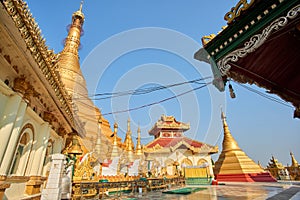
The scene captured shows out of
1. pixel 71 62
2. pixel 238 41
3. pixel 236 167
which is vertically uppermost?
pixel 71 62

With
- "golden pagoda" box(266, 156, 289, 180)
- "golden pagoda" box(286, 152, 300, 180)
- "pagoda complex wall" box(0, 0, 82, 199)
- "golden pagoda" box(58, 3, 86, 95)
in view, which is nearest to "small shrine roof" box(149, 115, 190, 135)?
"golden pagoda" box(266, 156, 289, 180)

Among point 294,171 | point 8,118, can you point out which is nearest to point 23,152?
point 8,118

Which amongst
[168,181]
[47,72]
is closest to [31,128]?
[47,72]

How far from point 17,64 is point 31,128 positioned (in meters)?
2.63

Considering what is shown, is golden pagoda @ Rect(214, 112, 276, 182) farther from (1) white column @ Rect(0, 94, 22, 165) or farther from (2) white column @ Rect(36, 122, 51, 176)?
(1) white column @ Rect(0, 94, 22, 165)

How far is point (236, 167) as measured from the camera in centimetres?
1698

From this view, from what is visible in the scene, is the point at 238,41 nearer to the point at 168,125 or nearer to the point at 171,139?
the point at 171,139

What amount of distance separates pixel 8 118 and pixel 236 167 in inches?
732

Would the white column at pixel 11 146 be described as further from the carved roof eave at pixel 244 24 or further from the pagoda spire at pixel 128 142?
the pagoda spire at pixel 128 142

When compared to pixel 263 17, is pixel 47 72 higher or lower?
A: higher

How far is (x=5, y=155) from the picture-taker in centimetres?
449

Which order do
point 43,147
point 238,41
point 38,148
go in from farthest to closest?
point 43,147 < point 38,148 < point 238,41

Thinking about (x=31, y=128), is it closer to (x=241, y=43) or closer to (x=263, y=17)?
(x=241, y=43)

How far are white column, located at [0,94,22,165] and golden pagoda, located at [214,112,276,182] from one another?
1801cm
